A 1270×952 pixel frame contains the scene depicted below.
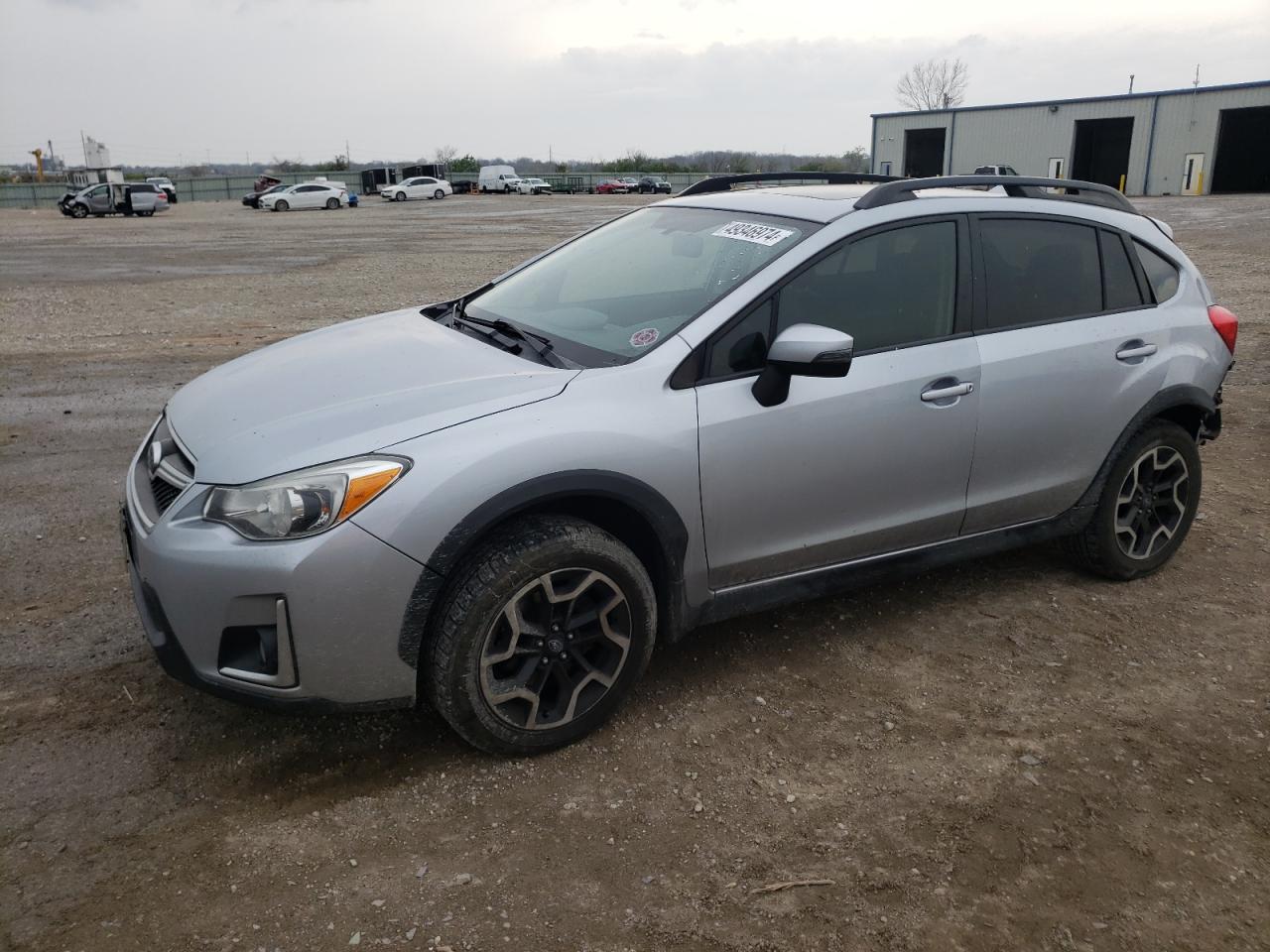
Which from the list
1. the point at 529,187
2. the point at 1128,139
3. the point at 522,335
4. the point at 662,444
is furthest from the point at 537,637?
the point at 529,187

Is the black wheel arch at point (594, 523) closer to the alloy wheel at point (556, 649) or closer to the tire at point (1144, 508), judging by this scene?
the alloy wheel at point (556, 649)

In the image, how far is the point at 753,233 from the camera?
3.83m

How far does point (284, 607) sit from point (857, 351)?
213 cm

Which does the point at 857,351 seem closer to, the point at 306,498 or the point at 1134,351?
the point at 1134,351

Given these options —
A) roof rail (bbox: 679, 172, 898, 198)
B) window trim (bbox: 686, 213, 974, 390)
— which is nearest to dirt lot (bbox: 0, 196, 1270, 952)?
window trim (bbox: 686, 213, 974, 390)

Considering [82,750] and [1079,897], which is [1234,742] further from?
[82,750]

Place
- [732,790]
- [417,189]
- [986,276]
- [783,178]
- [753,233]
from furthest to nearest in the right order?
1. [417,189]
2. [783,178]
3. [986,276]
4. [753,233]
5. [732,790]

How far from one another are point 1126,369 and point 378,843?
346cm

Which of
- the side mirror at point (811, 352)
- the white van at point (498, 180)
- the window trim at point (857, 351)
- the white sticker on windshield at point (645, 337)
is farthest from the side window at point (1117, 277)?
the white van at point (498, 180)

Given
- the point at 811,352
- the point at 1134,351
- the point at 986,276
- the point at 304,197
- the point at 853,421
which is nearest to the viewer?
the point at 811,352

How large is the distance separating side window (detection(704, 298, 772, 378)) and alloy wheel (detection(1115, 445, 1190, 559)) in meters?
2.00

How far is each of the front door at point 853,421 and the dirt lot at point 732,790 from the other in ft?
1.81

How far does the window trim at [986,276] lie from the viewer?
156 inches

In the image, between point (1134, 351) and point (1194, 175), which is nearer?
point (1134, 351)
